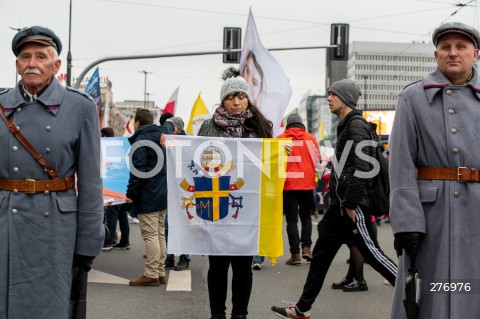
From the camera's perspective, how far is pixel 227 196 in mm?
6340

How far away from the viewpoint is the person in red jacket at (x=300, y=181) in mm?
10641

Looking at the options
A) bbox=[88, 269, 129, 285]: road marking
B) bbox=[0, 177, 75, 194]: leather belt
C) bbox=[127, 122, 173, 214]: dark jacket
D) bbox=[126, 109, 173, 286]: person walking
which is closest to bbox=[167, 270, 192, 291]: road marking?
bbox=[126, 109, 173, 286]: person walking

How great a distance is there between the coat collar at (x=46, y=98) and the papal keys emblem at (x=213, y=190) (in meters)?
2.37

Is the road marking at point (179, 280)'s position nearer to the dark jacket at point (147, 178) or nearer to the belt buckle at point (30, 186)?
the dark jacket at point (147, 178)

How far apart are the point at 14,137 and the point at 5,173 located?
0.61 feet

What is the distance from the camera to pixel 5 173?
3.91 meters

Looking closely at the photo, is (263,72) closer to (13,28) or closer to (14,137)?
(14,137)

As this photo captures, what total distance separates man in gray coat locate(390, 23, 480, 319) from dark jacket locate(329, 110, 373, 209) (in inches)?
79.3

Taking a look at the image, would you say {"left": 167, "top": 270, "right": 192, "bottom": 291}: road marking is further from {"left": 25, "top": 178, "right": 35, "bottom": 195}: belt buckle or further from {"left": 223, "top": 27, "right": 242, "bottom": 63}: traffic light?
{"left": 223, "top": 27, "right": 242, "bottom": 63}: traffic light

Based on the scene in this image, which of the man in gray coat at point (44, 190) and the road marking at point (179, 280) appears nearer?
the man in gray coat at point (44, 190)

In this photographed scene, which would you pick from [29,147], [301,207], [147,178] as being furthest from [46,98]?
[301,207]

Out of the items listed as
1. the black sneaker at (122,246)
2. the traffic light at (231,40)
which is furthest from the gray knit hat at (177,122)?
the traffic light at (231,40)

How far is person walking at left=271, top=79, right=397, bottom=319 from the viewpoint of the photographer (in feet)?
20.4

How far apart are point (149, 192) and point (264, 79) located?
3.44 metres
